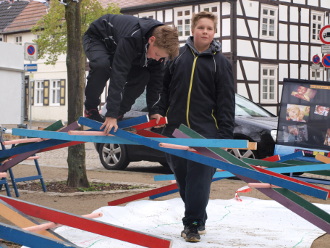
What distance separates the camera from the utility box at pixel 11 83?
36.5 ft

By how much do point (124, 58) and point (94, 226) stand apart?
1.69 metres

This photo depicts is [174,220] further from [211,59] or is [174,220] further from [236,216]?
[211,59]

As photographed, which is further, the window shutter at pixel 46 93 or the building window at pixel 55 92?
the window shutter at pixel 46 93

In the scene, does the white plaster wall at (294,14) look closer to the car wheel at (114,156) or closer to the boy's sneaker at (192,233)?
the car wheel at (114,156)

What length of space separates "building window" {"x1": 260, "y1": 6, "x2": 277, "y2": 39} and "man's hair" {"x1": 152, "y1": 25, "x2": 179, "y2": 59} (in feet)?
100.0

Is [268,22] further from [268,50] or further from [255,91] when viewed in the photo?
[255,91]

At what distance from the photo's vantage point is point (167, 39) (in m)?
5.18

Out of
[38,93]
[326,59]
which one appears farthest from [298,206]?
[38,93]

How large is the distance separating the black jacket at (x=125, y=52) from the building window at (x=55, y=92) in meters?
39.5

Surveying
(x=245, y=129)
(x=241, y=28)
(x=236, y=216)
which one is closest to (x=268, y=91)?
(x=241, y=28)

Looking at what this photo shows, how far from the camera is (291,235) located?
21.3 feet

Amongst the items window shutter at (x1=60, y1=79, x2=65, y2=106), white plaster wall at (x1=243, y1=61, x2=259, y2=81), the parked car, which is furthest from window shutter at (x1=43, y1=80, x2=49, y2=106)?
the parked car

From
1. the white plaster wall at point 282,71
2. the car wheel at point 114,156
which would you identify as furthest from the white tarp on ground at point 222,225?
the white plaster wall at point 282,71

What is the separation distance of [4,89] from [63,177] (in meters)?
1.75
